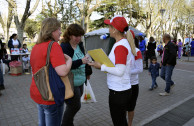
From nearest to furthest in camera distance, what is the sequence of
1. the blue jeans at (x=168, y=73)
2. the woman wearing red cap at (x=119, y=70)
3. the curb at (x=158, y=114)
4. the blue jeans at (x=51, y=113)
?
the blue jeans at (x=51, y=113)
the woman wearing red cap at (x=119, y=70)
the curb at (x=158, y=114)
the blue jeans at (x=168, y=73)

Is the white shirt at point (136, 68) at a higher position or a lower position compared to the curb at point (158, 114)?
higher

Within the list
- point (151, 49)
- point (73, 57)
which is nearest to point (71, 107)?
point (73, 57)

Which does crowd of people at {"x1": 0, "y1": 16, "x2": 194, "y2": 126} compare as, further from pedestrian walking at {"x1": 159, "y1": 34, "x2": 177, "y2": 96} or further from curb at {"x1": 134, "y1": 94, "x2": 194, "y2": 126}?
pedestrian walking at {"x1": 159, "y1": 34, "x2": 177, "y2": 96}

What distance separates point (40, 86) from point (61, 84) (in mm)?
213

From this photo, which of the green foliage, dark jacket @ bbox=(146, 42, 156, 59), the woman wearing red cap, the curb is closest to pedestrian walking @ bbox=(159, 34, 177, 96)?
the curb

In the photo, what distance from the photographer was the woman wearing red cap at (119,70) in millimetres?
1863

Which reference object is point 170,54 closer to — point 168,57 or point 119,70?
point 168,57

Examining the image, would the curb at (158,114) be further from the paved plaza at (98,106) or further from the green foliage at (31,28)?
the green foliage at (31,28)

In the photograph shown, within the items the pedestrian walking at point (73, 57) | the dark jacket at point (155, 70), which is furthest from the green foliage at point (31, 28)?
the pedestrian walking at point (73, 57)

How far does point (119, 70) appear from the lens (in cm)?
186

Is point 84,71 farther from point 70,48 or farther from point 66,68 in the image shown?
point 66,68

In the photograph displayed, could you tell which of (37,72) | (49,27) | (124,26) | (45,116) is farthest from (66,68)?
(124,26)

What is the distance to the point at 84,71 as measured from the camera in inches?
101

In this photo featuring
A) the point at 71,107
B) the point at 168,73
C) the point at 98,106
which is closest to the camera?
the point at 71,107
